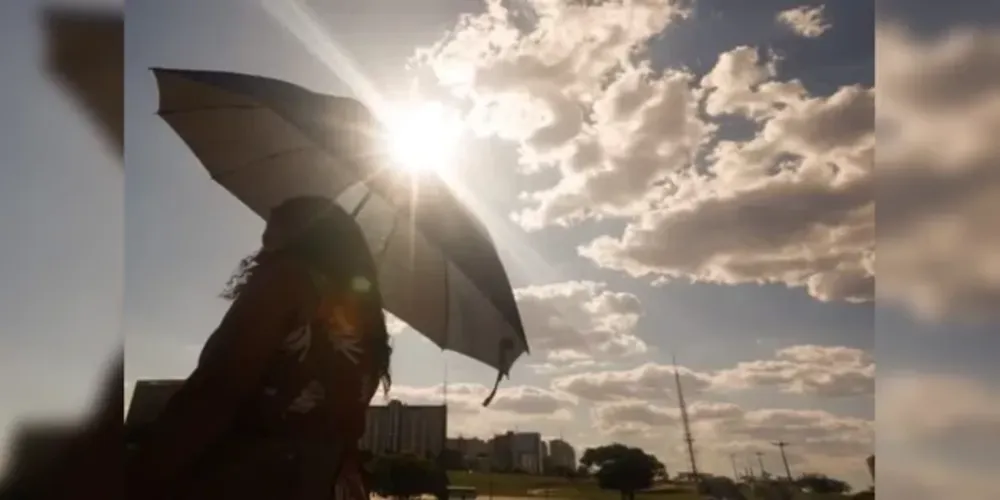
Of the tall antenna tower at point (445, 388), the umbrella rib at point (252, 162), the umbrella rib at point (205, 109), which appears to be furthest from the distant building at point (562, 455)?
the umbrella rib at point (205, 109)

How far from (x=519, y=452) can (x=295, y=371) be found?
0.49 m

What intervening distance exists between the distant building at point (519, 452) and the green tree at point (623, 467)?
9 centimetres

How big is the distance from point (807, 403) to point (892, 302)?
0.24m

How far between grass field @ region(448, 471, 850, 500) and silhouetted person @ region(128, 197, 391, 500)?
0.24 meters

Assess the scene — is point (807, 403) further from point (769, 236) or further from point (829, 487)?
point (769, 236)

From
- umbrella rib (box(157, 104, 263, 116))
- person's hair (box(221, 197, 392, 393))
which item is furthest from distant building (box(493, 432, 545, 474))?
umbrella rib (box(157, 104, 263, 116))

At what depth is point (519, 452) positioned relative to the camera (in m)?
2.17

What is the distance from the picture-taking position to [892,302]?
199 centimetres

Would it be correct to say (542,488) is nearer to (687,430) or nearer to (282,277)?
(687,430)

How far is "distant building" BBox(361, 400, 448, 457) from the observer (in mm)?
2209

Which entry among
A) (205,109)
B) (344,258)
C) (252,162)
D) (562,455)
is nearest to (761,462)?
(562,455)

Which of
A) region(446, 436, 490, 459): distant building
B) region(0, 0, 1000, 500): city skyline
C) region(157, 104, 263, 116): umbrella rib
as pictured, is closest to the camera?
region(0, 0, 1000, 500): city skyline

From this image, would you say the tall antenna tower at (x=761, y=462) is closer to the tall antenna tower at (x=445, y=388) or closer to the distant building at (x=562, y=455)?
the distant building at (x=562, y=455)

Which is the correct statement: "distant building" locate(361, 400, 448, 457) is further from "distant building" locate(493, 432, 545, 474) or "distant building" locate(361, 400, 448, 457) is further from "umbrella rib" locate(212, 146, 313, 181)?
"umbrella rib" locate(212, 146, 313, 181)
